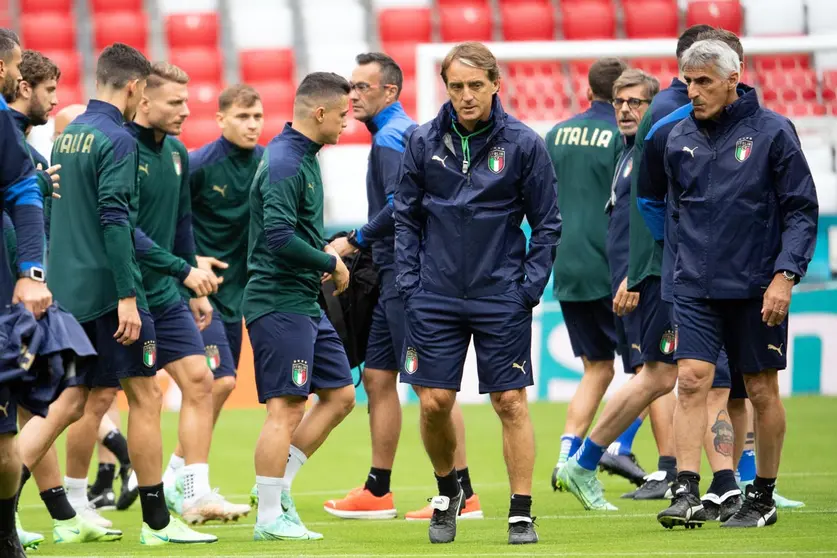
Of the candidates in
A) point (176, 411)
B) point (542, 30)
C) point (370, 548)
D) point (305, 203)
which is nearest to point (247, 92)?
point (305, 203)

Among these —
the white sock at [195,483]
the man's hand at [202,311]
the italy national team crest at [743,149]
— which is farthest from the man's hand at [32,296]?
the italy national team crest at [743,149]

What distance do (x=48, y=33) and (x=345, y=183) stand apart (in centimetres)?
636

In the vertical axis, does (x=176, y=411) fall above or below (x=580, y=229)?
below

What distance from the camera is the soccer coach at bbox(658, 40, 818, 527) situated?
21.0 ft

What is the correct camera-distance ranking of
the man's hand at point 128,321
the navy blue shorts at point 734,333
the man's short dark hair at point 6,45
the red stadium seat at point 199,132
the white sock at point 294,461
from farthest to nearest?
the red stadium seat at point 199,132, the white sock at point 294,461, the man's hand at point 128,321, the navy blue shorts at point 734,333, the man's short dark hair at point 6,45

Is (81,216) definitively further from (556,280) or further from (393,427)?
(556,280)

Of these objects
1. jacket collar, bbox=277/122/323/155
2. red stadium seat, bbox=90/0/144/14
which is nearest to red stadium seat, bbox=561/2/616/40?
red stadium seat, bbox=90/0/144/14

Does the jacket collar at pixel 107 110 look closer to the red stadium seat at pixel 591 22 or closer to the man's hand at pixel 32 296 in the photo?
the man's hand at pixel 32 296

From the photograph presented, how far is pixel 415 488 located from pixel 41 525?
2.63 meters

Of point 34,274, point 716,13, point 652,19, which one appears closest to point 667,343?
point 34,274

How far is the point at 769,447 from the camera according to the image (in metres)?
6.65

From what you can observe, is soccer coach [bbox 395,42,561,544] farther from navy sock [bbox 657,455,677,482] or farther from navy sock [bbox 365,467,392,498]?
navy sock [bbox 657,455,677,482]

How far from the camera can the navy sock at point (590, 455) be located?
311 inches

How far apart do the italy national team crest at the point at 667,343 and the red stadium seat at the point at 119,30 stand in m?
12.6
